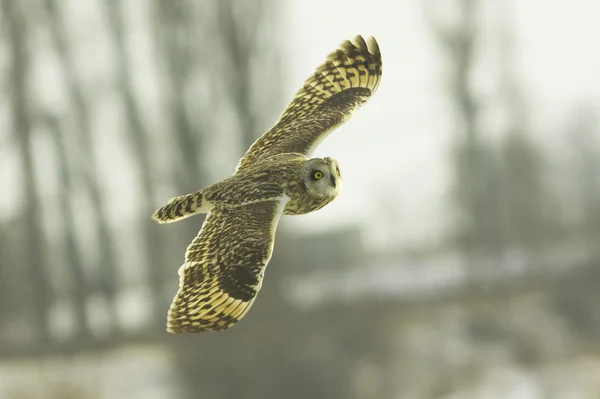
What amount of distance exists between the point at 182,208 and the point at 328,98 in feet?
2.44

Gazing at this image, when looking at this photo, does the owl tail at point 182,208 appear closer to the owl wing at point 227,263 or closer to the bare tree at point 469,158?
the owl wing at point 227,263

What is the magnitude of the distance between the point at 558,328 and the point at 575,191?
5.49 ft

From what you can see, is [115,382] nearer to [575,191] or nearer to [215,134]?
[215,134]

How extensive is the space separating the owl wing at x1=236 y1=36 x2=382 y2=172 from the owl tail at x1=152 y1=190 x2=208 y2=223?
384 millimetres

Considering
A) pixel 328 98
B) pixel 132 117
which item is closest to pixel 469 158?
pixel 132 117

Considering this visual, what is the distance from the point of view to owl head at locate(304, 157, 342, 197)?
55.2 inches

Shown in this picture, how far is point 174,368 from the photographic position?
300 inches

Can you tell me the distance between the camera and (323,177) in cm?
142

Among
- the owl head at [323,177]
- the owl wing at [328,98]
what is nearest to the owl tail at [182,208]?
the owl head at [323,177]

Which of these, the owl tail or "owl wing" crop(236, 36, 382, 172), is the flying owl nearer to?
A: the owl tail

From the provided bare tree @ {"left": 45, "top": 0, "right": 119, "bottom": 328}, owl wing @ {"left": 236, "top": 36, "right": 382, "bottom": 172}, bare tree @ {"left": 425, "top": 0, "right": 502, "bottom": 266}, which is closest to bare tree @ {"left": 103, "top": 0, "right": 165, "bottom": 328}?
bare tree @ {"left": 45, "top": 0, "right": 119, "bottom": 328}

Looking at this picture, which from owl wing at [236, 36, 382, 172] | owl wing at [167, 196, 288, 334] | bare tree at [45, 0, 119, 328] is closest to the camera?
owl wing at [167, 196, 288, 334]

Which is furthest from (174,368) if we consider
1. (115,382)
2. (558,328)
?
(558,328)

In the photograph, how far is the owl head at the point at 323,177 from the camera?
4.60 ft
